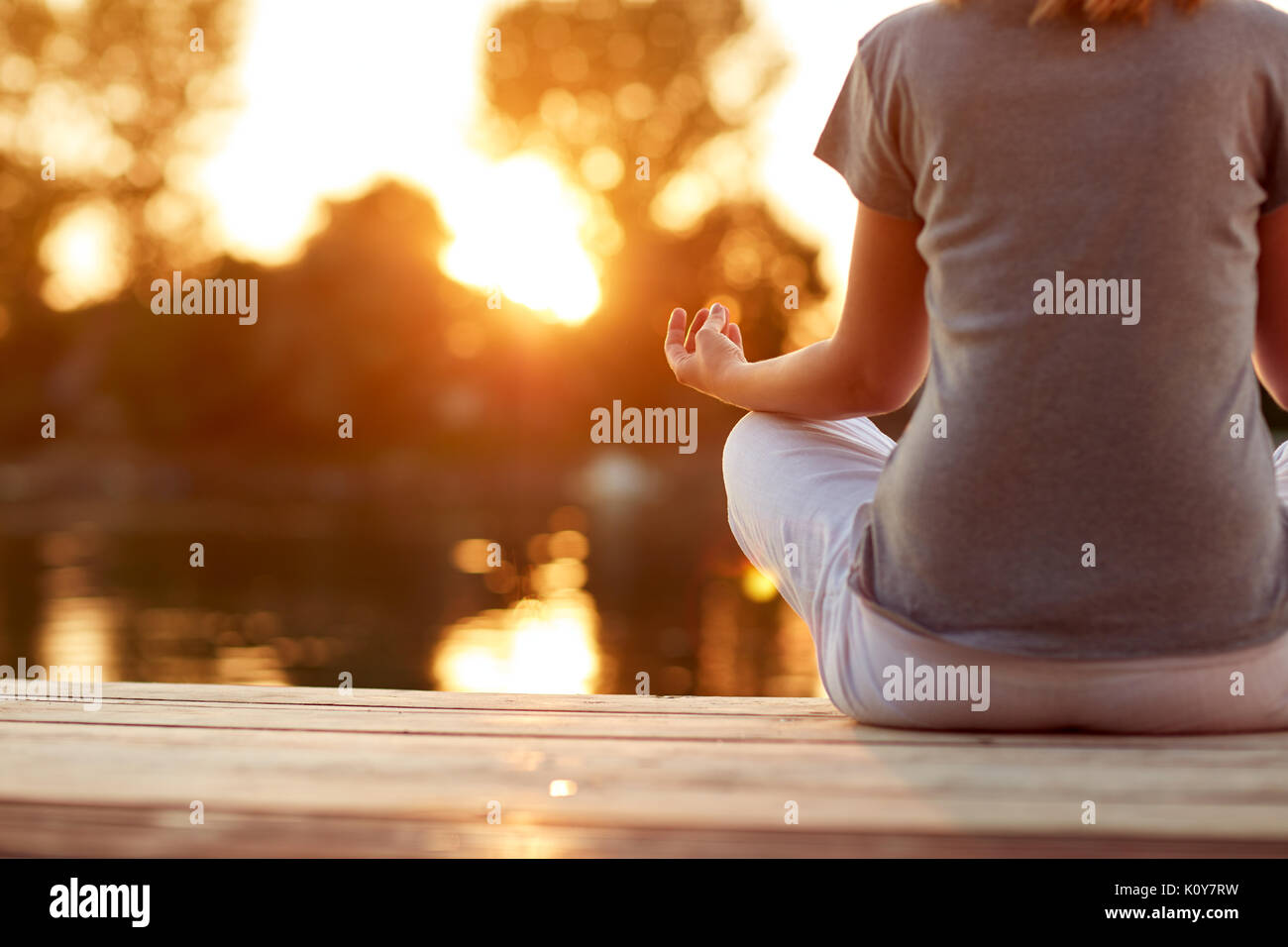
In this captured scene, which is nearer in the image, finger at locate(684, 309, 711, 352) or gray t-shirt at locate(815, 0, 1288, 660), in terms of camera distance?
gray t-shirt at locate(815, 0, 1288, 660)

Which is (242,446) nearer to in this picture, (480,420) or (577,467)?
(480,420)

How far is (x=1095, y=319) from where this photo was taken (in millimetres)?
1256

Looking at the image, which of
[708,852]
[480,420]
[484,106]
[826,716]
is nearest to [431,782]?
[708,852]

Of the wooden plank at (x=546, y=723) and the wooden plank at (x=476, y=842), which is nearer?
the wooden plank at (x=476, y=842)

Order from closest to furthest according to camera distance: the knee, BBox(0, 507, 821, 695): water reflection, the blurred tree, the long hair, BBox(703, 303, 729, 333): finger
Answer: the long hair
the knee
BBox(703, 303, 729, 333): finger
BBox(0, 507, 821, 695): water reflection
the blurred tree

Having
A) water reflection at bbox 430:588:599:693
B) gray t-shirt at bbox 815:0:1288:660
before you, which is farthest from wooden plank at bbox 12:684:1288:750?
water reflection at bbox 430:588:599:693

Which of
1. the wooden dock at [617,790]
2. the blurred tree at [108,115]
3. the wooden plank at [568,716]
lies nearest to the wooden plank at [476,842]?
the wooden dock at [617,790]

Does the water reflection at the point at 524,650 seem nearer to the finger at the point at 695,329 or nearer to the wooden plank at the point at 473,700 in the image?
the wooden plank at the point at 473,700

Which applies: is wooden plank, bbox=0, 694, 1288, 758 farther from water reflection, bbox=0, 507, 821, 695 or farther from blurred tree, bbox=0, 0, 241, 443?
blurred tree, bbox=0, 0, 241, 443

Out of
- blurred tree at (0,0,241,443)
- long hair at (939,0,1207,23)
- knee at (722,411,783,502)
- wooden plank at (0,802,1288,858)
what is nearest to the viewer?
wooden plank at (0,802,1288,858)

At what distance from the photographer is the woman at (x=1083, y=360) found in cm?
124

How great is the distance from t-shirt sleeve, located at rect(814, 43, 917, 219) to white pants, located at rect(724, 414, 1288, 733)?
35cm

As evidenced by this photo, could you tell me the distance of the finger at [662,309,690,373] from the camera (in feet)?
6.18

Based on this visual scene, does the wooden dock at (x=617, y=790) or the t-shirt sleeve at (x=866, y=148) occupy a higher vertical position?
the t-shirt sleeve at (x=866, y=148)
